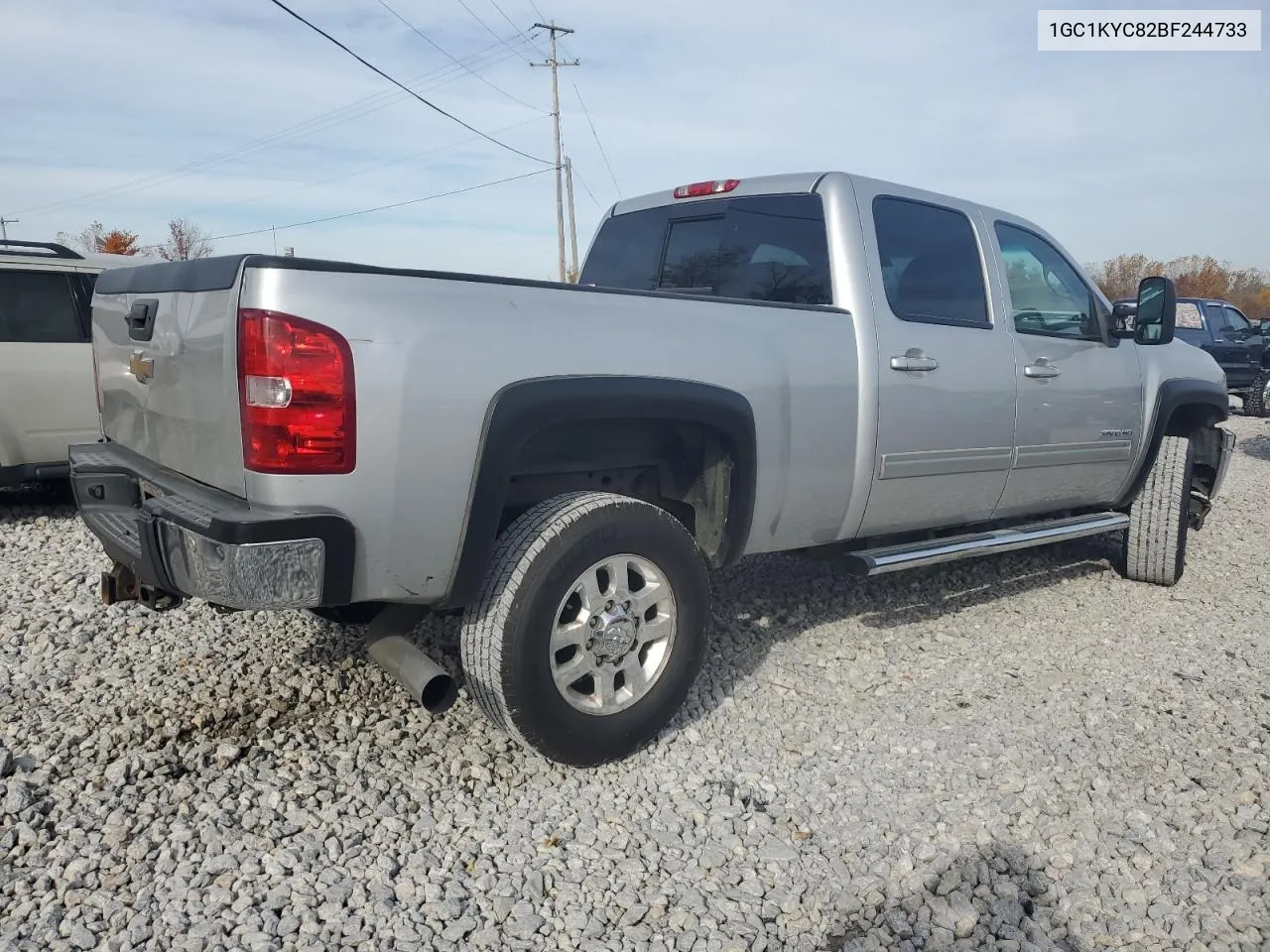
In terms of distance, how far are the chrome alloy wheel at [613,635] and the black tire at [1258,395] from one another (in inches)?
578

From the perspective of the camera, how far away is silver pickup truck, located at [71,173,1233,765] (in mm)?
2424

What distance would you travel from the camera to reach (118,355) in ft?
10.8

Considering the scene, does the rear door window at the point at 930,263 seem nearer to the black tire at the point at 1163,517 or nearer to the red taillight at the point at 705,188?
the red taillight at the point at 705,188

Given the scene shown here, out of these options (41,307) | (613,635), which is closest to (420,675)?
(613,635)

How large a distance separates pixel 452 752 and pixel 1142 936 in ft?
6.66

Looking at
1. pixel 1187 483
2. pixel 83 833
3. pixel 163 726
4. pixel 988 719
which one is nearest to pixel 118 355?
pixel 163 726

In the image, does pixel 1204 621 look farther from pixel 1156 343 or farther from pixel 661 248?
pixel 661 248

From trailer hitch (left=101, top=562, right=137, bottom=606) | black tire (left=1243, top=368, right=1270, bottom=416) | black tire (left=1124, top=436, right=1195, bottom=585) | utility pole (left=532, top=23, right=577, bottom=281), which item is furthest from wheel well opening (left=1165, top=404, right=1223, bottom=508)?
utility pole (left=532, top=23, right=577, bottom=281)

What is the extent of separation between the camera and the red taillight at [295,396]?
2.36 m

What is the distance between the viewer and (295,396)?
2.38 m

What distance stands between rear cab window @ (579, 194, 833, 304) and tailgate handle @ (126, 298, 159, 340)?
6.38 ft

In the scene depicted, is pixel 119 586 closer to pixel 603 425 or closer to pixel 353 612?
pixel 353 612

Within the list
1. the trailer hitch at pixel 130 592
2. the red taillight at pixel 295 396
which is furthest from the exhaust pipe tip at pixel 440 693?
the trailer hitch at pixel 130 592

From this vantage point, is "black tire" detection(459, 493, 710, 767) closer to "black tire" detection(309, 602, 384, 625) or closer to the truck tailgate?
"black tire" detection(309, 602, 384, 625)
